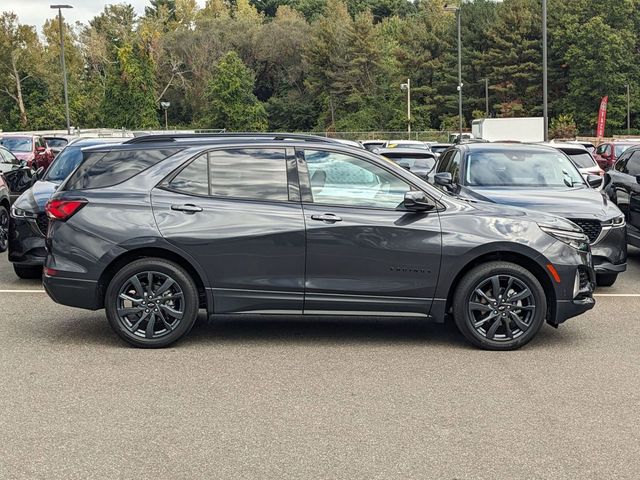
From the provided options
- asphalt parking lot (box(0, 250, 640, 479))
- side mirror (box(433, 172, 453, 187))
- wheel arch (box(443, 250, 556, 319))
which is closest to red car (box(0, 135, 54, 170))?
side mirror (box(433, 172, 453, 187))

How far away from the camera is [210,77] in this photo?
3804 inches

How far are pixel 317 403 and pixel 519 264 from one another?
241 cm

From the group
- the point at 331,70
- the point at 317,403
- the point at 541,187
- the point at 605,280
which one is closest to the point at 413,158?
the point at 541,187

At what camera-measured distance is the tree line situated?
231ft

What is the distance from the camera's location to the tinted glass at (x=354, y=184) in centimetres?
689

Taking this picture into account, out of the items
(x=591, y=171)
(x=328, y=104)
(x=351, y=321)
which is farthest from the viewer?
(x=328, y=104)

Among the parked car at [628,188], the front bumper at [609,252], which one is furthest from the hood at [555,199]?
the parked car at [628,188]

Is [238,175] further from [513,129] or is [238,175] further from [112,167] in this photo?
[513,129]

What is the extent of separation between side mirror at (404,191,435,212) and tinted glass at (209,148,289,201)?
99 centimetres

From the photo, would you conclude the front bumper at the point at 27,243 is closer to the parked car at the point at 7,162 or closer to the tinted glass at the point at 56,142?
the parked car at the point at 7,162

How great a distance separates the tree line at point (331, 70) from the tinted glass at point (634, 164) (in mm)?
58190

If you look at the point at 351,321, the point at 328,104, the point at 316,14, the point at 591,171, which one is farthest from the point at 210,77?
the point at 351,321

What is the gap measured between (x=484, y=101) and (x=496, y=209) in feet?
240

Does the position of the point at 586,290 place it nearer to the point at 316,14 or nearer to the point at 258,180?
the point at 258,180
